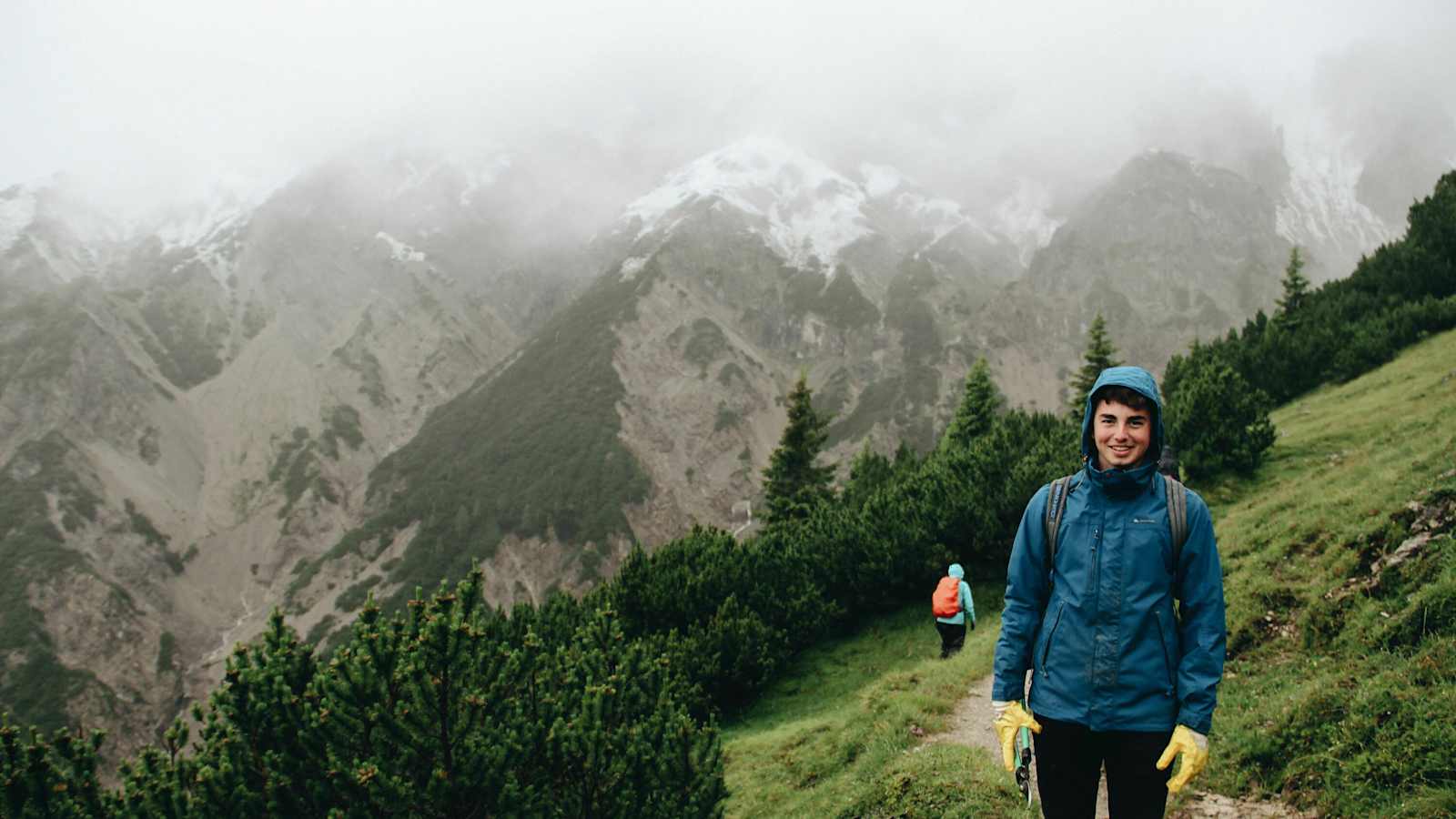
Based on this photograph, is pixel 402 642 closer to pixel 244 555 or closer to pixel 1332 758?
pixel 1332 758

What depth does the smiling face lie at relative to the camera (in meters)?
3.80

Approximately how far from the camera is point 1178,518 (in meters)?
3.75

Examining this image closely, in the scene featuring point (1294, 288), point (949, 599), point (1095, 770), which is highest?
point (1095, 770)

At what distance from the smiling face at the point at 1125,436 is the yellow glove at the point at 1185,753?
132cm

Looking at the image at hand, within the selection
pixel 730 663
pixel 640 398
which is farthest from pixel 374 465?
pixel 730 663

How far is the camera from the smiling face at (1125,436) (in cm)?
380

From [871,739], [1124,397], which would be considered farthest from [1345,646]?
[1124,397]

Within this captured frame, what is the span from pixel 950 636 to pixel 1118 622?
1126 cm

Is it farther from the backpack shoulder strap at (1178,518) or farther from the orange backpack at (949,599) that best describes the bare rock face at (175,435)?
the backpack shoulder strap at (1178,518)

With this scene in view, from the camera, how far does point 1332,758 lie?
19.5ft

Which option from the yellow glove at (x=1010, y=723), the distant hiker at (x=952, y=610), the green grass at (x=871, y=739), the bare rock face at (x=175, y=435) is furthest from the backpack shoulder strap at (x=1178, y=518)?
the bare rock face at (x=175, y=435)

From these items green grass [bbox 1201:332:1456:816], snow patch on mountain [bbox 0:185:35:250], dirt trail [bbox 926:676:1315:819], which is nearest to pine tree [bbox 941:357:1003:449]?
green grass [bbox 1201:332:1456:816]

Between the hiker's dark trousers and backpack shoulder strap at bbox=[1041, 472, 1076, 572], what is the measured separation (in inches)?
427

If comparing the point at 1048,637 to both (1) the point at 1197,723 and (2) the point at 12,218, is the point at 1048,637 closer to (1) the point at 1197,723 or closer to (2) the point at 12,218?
(1) the point at 1197,723
